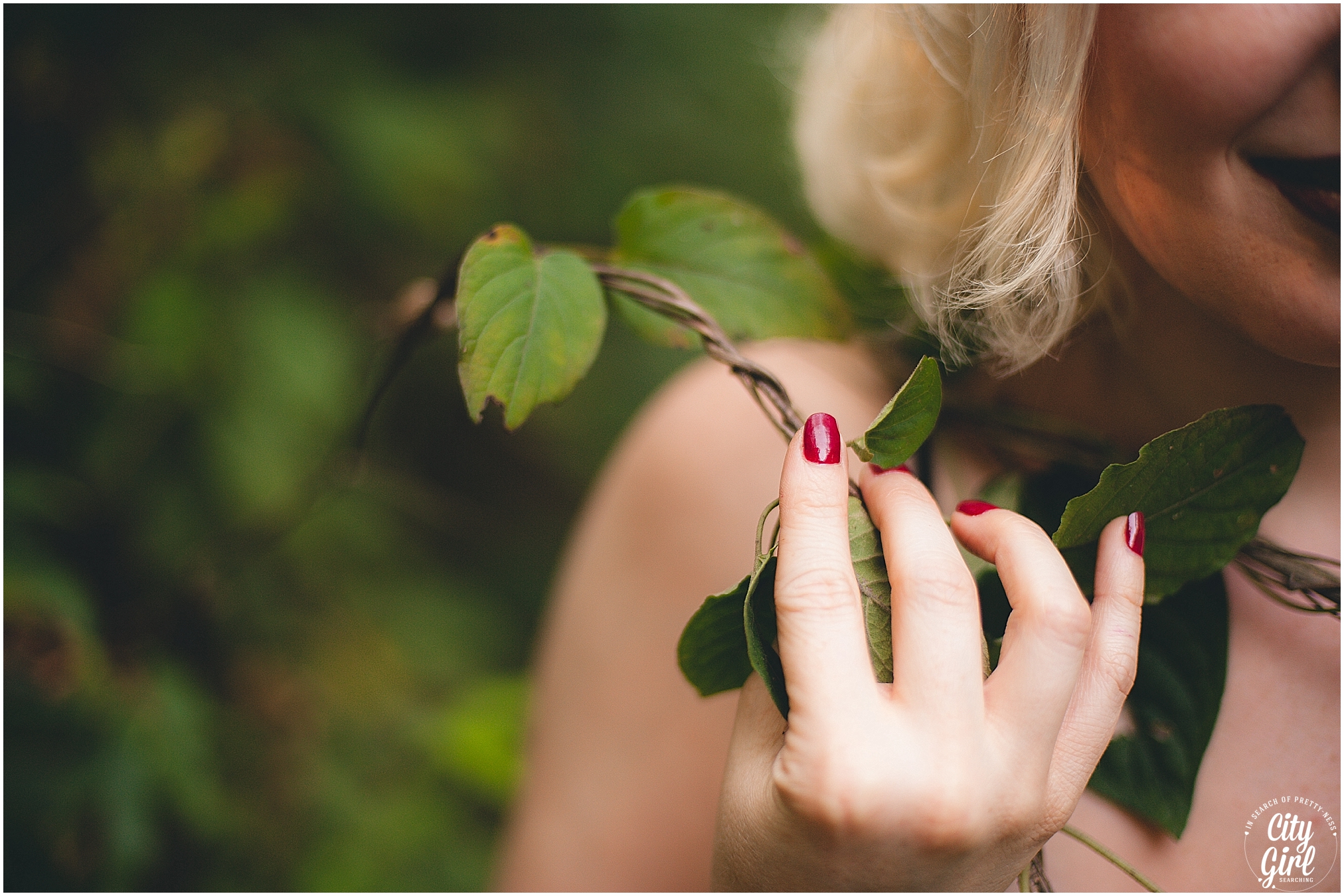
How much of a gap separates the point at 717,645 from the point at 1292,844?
1.42ft

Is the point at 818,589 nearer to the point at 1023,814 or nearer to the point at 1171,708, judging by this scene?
the point at 1023,814

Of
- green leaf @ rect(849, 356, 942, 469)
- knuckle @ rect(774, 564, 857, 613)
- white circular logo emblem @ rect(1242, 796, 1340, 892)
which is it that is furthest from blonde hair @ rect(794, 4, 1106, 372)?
white circular logo emblem @ rect(1242, 796, 1340, 892)

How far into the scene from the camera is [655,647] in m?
0.78

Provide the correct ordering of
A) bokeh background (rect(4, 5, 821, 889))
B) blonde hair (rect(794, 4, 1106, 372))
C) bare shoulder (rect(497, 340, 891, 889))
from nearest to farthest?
blonde hair (rect(794, 4, 1106, 372)) → bare shoulder (rect(497, 340, 891, 889)) → bokeh background (rect(4, 5, 821, 889))

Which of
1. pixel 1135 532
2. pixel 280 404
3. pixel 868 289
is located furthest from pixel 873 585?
pixel 280 404

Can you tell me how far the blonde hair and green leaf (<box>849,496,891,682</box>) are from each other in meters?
0.18

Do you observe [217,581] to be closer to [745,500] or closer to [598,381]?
[745,500]

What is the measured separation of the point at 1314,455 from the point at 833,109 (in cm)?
55

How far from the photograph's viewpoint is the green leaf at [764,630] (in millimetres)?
379

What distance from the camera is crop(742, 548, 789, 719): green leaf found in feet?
1.24

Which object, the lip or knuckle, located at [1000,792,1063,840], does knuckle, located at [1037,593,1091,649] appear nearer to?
knuckle, located at [1000,792,1063,840]

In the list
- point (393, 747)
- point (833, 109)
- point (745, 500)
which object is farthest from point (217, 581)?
point (833, 109)

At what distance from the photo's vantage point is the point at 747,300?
0.52m

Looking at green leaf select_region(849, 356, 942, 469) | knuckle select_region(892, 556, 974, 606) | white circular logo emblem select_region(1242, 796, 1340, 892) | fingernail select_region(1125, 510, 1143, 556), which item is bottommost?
white circular logo emblem select_region(1242, 796, 1340, 892)
